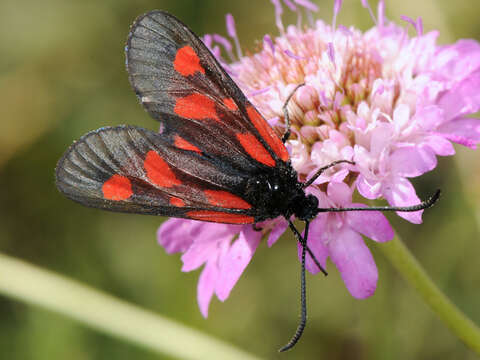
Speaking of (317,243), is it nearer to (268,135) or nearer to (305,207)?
(305,207)

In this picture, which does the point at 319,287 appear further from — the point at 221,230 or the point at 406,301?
the point at 221,230

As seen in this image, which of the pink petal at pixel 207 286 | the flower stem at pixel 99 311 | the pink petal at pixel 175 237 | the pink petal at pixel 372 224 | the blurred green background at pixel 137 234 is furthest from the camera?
the blurred green background at pixel 137 234

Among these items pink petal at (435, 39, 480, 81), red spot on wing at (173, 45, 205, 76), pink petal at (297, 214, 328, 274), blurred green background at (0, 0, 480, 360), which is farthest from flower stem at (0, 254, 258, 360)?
pink petal at (435, 39, 480, 81)

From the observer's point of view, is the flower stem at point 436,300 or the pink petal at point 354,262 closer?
the pink petal at point 354,262

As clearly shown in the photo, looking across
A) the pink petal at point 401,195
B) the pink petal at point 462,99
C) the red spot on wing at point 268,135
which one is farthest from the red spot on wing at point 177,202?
the pink petal at point 462,99

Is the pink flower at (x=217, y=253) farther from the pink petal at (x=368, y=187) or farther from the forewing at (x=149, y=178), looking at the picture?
the pink petal at (x=368, y=187)

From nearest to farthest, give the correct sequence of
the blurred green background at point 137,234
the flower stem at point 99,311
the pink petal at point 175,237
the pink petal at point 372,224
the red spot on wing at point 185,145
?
the pink petal at point 372,224, the red spot on wing at point 185,145, the pink petal at point 175,237, the flower stem at point 99,311, the blurred green background at point 137,234

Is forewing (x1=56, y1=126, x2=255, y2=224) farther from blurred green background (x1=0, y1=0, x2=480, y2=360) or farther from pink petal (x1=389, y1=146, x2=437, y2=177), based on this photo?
blurred green background (x1=0, y1=0, x2=480, y2=360)

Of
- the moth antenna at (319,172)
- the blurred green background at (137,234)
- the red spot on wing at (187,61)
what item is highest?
the red spot on wing at (187,61)
